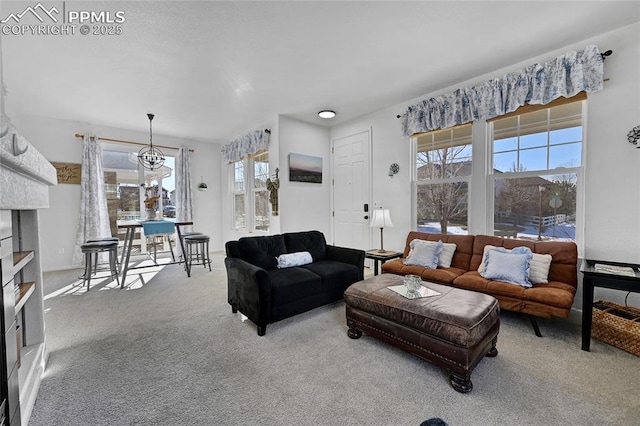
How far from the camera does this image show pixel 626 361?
1999 mm

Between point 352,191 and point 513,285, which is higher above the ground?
point 352,191

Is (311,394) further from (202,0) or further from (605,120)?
(605,120)

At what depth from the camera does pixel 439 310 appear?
1.87 metres

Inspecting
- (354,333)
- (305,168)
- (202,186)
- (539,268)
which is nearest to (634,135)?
(539,268)

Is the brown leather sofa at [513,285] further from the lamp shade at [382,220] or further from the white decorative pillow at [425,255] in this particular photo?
the lamp shade at [382,220]

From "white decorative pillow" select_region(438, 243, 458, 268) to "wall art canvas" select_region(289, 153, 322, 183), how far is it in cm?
254

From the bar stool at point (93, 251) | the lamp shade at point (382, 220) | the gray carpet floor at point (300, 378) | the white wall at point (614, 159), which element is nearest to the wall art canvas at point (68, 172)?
the bar stool at point (93, 251)

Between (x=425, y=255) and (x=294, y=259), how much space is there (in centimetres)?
151

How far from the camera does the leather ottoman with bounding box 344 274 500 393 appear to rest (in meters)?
1.73

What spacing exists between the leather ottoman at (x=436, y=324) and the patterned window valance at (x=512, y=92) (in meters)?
2.18

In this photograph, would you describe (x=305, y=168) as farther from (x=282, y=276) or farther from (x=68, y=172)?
(x=68, y=172)

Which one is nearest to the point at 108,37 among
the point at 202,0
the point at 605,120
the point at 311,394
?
the point at 202,0

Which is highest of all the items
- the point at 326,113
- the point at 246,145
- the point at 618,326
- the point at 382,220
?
the point at 326,113

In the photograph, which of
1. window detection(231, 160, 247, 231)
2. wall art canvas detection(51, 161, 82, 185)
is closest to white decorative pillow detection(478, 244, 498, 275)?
window detection(231, 160, 247, 231)
